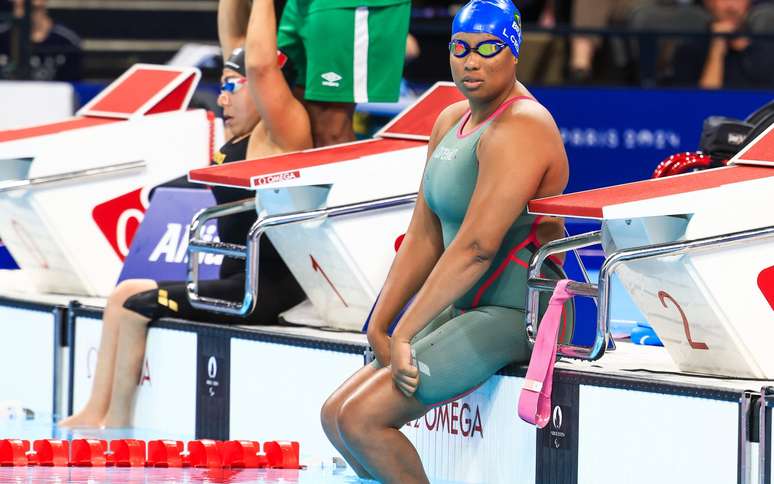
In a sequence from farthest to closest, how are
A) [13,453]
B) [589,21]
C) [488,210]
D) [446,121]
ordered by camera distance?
[589,21]
[13,453]
[446,121]
[488,210]

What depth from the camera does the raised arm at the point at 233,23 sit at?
6172mm

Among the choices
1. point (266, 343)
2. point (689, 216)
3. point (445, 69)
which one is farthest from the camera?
point (445, 69)

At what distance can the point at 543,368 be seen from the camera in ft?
14.0

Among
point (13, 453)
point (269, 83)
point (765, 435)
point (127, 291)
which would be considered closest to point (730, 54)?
point (269, 83)

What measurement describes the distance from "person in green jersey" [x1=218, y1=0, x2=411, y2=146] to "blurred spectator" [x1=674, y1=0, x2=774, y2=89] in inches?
207

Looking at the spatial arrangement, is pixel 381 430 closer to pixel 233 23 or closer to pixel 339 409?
pixel 339 409

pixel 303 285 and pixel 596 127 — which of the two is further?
pixel 596 127

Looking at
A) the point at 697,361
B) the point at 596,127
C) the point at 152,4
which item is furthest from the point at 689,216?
the point at 152,4

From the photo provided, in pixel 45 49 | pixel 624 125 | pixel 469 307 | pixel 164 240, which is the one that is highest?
pixel 45 49

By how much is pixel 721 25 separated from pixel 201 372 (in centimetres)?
624

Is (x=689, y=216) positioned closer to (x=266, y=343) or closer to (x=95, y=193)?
(x=266, y=343)

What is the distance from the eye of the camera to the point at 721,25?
11.0m

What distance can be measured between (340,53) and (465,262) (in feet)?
4.96

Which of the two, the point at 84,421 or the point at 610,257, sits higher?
the point at 610,257
